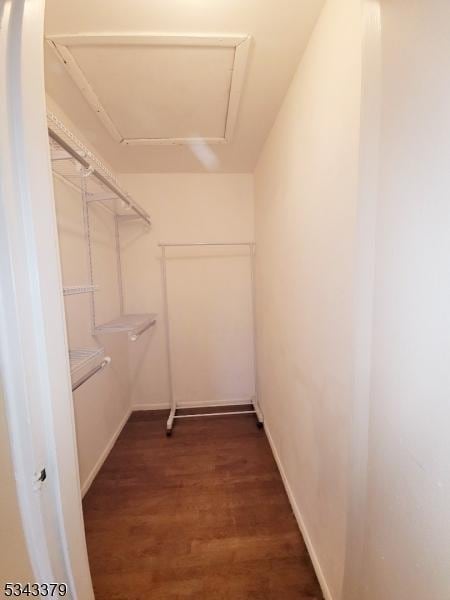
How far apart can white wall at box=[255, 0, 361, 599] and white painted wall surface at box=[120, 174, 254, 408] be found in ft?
3.30

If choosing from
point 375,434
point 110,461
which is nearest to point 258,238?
point 375,434

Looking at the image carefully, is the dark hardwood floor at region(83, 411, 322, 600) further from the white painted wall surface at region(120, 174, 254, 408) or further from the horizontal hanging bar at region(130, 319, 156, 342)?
the horizontal hanging bar at region(130, 319, 156, 342)

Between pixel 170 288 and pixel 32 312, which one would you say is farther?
pixel 170 288

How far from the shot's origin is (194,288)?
286cm

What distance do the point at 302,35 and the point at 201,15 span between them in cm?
45

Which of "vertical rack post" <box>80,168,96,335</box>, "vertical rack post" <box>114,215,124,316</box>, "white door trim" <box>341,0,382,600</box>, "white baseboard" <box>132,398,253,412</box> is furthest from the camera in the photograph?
"white baseboard" <box>132,398,253,412</box>

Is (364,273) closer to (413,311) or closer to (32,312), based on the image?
(413,311)

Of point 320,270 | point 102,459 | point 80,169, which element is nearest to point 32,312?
point 320,270

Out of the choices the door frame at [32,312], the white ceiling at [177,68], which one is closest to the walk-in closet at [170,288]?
the white ceiling at [177,68]

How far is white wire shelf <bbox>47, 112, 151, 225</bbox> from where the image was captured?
118 cm

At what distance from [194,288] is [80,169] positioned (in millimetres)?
1603

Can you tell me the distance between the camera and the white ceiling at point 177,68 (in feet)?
3.40

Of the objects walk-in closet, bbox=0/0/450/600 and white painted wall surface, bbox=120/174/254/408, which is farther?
white painted wall surface, bbox=120/174/254/408

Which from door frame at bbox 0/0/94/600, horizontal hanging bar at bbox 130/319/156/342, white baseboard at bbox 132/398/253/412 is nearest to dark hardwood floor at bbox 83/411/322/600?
white baseboard at bbox 132/398/253/412
